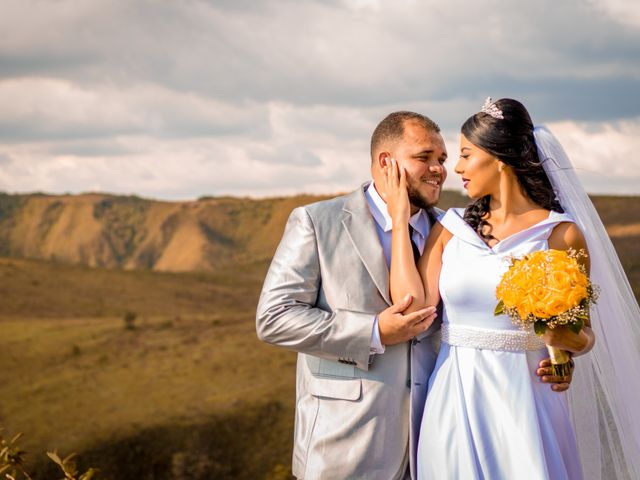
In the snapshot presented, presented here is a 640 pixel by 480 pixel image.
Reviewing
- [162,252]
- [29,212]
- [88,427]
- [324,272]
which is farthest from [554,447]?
[29,212]

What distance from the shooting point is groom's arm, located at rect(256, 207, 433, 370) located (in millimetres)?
3859

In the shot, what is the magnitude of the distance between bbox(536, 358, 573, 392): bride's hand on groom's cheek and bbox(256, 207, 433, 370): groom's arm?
570mm

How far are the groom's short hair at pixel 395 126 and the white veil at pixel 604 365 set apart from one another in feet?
1.80

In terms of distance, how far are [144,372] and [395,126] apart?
32.2 meters

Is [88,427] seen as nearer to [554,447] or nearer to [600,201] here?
[554,447]

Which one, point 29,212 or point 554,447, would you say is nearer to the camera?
point 554,447

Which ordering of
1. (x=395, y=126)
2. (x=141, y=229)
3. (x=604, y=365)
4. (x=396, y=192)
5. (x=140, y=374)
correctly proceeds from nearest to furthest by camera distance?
(x=396, y=192), (x=395, y=126), (x=604, y=365), (x=140, y=374), (x=141, y=229)

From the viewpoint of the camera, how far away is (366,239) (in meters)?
4.11

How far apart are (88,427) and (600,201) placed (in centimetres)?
3747

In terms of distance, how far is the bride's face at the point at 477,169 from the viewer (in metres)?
4.07

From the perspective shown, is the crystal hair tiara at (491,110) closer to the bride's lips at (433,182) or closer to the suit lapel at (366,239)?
the bride's lips at (433,182)

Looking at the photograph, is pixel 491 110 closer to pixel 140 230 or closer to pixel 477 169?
pixel 477 169

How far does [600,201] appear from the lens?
178 ft

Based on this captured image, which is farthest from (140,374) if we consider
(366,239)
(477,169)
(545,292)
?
(545,292)
